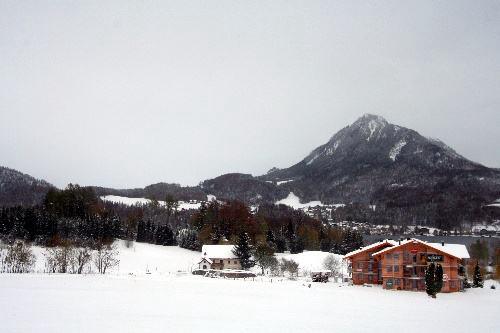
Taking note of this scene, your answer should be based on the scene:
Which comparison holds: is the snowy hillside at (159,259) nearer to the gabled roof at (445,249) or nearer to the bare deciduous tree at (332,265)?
the bare deciduous tree at (332,265)

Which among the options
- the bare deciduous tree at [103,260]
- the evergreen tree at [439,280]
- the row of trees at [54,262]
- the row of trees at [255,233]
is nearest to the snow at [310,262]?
the row of trees at [255,233]

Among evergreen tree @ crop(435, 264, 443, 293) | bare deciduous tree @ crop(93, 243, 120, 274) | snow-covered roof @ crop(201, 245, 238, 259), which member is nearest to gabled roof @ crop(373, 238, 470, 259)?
evergreen tree @ crop(435, 264, 443, 293)

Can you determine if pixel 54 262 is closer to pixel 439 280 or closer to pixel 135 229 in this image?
pixel 135 229

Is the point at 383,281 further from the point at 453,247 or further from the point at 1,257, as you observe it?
the point at 1,257

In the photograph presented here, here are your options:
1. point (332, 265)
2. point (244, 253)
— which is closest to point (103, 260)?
point (244, 253)

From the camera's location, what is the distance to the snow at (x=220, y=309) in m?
32.4

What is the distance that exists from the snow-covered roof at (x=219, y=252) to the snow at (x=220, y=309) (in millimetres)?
41627

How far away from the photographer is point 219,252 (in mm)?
105625

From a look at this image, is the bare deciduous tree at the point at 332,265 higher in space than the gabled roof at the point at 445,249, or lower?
lower

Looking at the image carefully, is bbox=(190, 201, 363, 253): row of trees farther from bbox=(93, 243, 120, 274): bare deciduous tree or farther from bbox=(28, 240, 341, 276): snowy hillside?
bbox=(93, 243, 120, 274): bare deciduous tree

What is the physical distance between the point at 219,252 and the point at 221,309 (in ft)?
214

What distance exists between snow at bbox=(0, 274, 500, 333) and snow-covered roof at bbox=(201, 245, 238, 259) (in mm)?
41627

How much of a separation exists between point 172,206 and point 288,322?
525 feet

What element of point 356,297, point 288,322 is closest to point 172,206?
point 356,297
